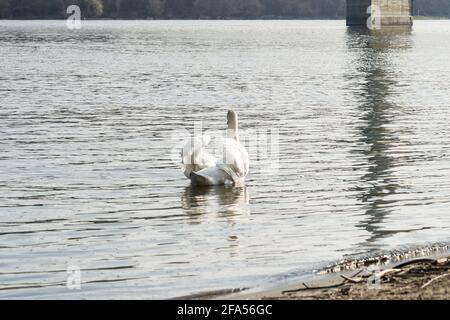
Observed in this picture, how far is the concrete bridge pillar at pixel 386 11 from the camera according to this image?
17725 cm

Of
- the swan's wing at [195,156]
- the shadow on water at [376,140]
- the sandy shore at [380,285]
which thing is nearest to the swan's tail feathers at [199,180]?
the swan's wing at [195,156]

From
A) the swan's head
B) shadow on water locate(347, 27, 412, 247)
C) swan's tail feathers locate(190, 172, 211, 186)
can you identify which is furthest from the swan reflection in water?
shadow on water locate(347, 27, 412, 247)

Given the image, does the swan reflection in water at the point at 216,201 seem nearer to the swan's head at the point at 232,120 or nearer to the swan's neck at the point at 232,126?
the swan's neck at the point at 232,126

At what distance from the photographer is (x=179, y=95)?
44.2 metres

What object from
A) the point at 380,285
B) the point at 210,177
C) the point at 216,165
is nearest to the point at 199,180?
the point at 210,177

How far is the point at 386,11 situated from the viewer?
586ft

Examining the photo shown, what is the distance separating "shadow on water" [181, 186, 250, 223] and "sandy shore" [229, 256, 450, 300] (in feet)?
15.9

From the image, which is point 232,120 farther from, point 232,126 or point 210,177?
point 210,177

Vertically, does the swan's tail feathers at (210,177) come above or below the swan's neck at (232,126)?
below

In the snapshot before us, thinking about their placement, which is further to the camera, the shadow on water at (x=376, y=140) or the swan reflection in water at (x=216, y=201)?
the swan reflection in water at (x=216, y=201)

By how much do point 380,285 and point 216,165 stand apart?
9.15 meters

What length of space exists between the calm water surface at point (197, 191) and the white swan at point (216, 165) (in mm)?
348

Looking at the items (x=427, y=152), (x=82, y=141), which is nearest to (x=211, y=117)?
(x=82, y=141)

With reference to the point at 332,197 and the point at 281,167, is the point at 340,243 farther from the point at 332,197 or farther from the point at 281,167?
the point at 281,167
